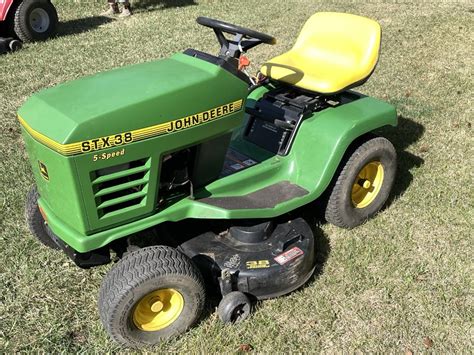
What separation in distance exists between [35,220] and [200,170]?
1.01 m

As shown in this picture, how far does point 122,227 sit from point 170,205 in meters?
0.27

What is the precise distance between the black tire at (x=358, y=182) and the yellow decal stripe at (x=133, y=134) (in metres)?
0.93

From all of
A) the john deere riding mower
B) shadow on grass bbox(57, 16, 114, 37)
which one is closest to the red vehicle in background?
shadow on grass bbox(57, 16, 114, 37)

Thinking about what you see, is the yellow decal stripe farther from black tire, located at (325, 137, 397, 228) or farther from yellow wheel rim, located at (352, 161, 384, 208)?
yellow wheel rim, located at (352, 161, 384, 208)

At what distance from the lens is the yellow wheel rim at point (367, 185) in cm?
331

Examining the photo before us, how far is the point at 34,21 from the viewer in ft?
23.6

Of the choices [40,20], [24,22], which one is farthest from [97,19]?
[24,22]

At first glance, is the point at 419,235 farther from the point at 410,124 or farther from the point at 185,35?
the point at 185,35

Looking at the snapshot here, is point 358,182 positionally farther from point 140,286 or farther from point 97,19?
point 97,19

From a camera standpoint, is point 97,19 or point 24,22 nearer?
point 24,22

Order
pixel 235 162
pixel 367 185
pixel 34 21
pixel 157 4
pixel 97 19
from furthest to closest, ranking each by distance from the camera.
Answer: pixel 157 4
pixel 97 19
pixel 34 21
pixel 367 185
pixel 235 162

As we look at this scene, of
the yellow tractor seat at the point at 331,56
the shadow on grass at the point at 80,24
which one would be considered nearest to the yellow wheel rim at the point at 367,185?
the yellow tractor seat at the point at 331,56

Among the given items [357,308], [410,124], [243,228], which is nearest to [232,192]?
[243,228]

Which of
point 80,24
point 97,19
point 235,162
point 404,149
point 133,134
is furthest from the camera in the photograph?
point 97,19
